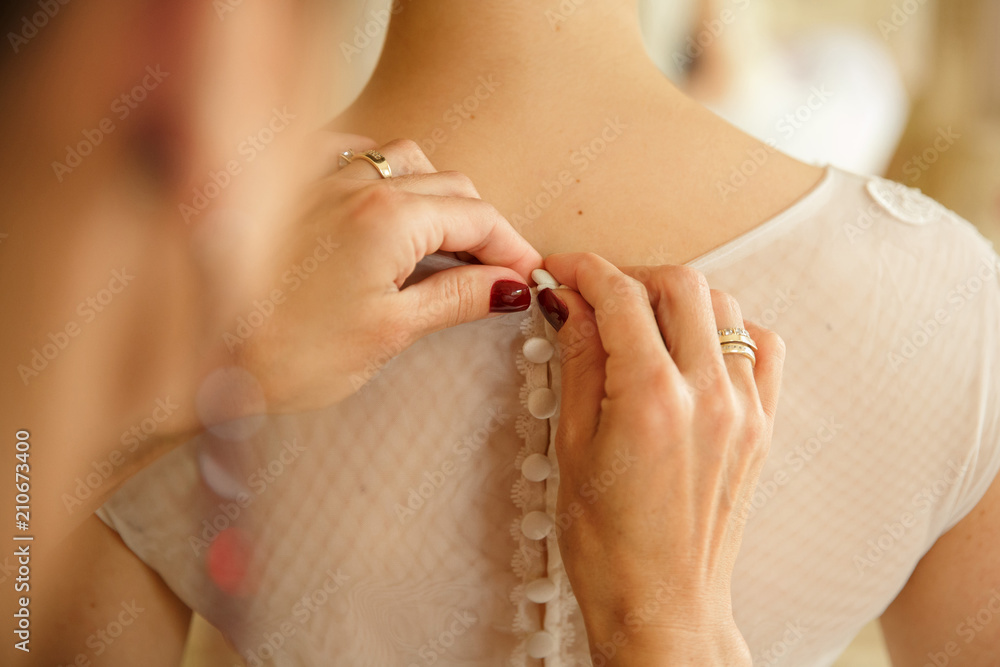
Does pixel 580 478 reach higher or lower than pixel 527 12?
lower

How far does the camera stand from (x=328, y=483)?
0.58 meters

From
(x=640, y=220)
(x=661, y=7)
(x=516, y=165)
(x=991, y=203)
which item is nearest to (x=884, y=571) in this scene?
(x=640, y=220)

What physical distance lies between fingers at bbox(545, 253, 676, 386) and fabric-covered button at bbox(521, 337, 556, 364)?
0.18ft

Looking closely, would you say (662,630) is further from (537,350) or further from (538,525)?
(537,350)

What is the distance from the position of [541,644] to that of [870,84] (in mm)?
1728

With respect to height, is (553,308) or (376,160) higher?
(376,160)

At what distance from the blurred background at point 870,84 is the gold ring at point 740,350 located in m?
1.22

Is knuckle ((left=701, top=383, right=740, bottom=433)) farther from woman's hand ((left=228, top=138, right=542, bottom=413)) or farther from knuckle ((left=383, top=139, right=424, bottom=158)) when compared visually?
knuckle ((left=383, top=139, right=424, bottom=158))

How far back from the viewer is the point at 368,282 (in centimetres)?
52

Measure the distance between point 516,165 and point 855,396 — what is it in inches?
14.3

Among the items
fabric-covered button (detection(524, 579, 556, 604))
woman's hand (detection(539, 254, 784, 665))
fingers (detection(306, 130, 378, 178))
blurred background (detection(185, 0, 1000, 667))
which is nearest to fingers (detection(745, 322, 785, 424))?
woman's hand (detection(539, 254, 784, 665))

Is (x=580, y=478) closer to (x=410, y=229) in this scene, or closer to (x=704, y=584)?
(x=704, y=584)

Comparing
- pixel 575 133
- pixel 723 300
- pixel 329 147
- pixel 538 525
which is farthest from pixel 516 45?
pixel 538 525

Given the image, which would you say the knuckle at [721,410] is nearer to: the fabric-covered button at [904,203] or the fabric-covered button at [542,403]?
the fabric-covered button at [542,403]
